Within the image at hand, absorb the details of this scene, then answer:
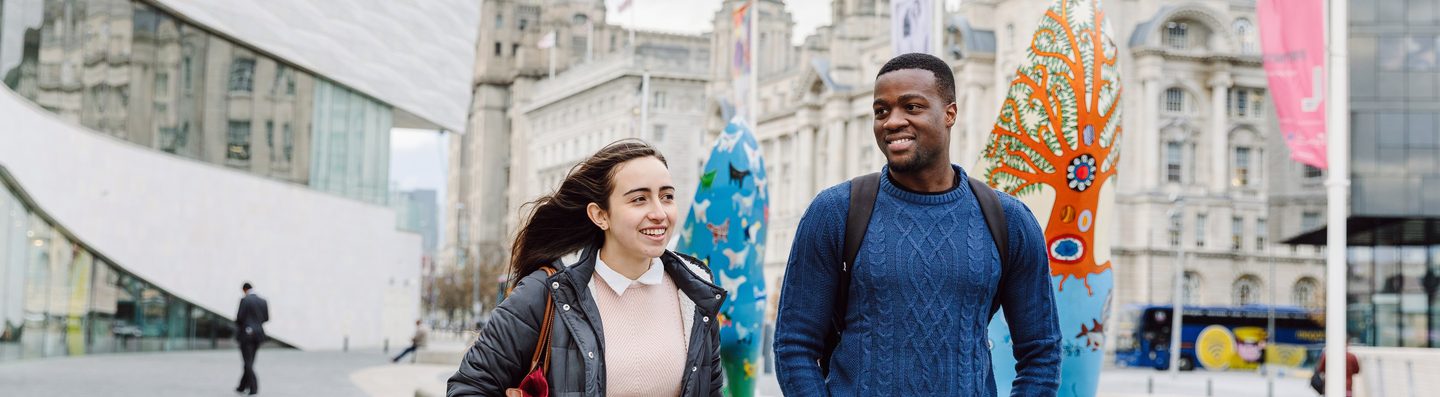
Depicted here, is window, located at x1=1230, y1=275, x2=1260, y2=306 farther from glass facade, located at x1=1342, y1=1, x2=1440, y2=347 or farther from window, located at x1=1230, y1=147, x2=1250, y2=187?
glass facade, located at x1=1342, y1=1, x2=1440, y2=347

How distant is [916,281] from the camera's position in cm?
442

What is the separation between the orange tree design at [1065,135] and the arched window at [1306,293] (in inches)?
2561

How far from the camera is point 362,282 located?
49.0m

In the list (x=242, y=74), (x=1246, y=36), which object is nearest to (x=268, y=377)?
(x=242, y=74)

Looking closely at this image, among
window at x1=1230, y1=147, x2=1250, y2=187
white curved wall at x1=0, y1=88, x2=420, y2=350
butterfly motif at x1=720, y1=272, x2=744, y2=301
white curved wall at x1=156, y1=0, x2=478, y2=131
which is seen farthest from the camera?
window at x1=1230, y1=147, x2=1250, y2=187

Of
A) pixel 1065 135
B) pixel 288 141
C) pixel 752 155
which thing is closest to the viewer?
pixel 1065 135

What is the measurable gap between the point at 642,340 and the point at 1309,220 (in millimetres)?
59753

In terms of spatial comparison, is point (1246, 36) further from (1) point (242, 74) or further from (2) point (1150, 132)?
(1) point (242, 74)

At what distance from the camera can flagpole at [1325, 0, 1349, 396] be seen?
40.9 ft

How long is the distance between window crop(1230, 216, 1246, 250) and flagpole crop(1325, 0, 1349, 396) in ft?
193

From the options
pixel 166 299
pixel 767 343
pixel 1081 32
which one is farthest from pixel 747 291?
pixel 166 299

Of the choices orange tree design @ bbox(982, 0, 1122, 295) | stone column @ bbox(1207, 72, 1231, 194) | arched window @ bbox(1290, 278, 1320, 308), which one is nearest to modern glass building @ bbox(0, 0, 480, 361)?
orange tree design @ bbox(982, 0, 1122, 295)

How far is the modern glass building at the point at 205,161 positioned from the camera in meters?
32.9

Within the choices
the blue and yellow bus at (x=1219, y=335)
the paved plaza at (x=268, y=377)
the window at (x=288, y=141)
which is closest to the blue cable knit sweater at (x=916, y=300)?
the paved plaza at (x=268, y=377)
